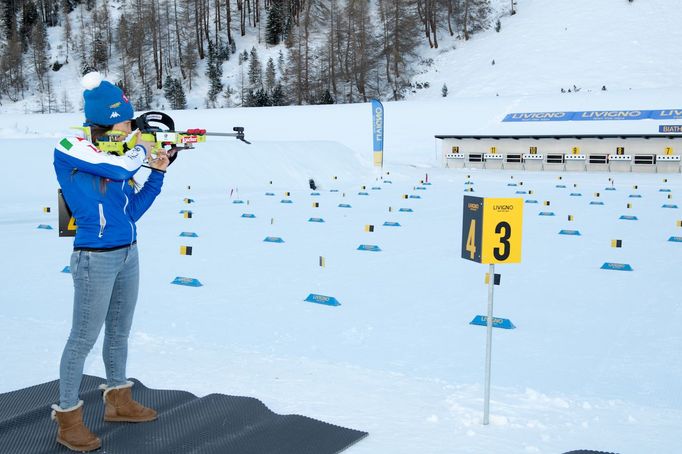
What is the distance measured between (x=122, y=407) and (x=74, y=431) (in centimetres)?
38

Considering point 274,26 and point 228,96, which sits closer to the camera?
point 228,96

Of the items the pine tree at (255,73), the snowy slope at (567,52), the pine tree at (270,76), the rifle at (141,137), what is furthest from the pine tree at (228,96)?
the rifle at (141,137)

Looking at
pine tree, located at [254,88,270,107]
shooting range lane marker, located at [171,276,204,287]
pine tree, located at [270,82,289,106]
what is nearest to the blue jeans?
shooting range lane marker, located at [171,276,204,287]

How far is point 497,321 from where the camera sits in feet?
19.5

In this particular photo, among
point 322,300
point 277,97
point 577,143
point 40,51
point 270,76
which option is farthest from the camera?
point 40,51

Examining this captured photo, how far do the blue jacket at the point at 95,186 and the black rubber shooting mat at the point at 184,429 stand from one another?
1.04 metres

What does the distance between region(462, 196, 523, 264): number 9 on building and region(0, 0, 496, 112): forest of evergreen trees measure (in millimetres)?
50042

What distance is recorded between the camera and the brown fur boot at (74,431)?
124 inches

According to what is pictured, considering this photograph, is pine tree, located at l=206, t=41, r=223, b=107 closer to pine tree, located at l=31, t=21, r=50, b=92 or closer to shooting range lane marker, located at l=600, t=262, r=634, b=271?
pine tree, located at l=31, t=21, r=50, b=92

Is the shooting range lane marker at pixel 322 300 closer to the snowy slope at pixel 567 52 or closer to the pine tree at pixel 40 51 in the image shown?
the snowy slope at pixel 567 52

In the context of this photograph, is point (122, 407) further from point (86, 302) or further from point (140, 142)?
point (140, 142)

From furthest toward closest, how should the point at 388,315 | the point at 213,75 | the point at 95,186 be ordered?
the point at 213,75 < the point at 388,315 < the point at 95,186

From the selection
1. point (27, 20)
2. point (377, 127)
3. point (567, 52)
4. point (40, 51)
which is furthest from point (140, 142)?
point (27, 20)

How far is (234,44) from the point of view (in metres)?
64.1
